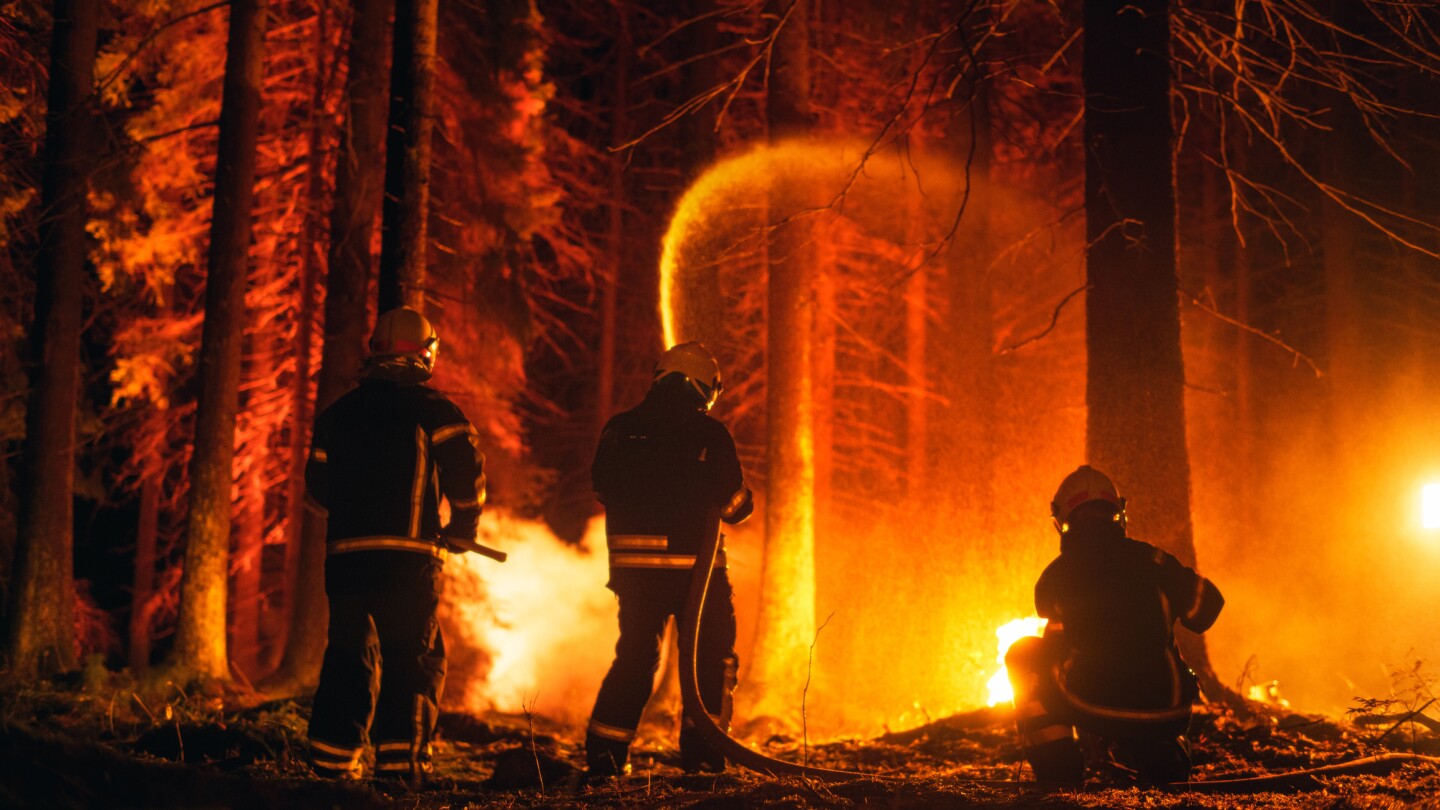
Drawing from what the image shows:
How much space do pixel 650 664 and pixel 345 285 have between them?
274 inches

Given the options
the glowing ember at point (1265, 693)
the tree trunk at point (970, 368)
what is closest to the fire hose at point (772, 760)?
the glowing ember at point (1265, 693)

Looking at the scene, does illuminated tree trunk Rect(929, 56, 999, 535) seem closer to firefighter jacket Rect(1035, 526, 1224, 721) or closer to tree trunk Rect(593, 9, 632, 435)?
tree trunk Rect(593, 9, 632, 435)

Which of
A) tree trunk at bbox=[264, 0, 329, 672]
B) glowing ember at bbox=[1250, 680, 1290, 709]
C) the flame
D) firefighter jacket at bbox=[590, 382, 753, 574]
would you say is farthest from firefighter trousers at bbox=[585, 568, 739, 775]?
the flame

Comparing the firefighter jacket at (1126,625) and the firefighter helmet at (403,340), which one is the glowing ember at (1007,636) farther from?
the firefighter helmet at (403,340)

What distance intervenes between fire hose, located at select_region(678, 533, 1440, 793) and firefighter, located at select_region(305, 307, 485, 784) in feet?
3.95

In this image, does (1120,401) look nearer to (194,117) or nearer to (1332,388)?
(194,117)

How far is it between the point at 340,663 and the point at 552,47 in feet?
60.5

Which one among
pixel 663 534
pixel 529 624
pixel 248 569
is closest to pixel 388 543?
pixel 663 534

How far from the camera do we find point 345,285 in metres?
11.3

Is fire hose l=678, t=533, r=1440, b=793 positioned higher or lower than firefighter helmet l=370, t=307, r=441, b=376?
lower

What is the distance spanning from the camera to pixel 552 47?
21.9m

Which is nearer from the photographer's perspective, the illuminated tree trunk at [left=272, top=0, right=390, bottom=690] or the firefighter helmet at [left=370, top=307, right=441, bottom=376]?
the firefighter helmet at [left=370, top=307, right=441, bottom=376]

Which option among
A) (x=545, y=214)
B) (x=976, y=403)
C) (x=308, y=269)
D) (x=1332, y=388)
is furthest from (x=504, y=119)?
(x=1332, y=388)

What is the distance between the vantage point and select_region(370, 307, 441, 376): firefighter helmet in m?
5.87
